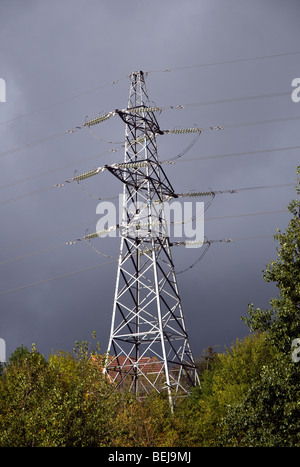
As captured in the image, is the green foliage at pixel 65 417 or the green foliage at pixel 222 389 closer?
the green foliage at pixel 65 417

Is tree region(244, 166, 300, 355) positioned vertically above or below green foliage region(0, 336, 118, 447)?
above

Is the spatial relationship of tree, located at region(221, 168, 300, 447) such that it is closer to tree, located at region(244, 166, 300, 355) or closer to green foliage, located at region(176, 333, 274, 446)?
tree, located at region(244, 166, 300, 355)

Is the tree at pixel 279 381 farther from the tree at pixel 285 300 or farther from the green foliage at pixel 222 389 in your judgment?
the green foliage at pixel 222 389

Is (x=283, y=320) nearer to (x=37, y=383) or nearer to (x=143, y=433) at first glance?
(x=143, y=433)

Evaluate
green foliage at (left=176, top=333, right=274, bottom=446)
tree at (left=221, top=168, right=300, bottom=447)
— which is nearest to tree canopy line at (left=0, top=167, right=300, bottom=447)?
tree at (left=221, top=168, right=300, bottom=447)

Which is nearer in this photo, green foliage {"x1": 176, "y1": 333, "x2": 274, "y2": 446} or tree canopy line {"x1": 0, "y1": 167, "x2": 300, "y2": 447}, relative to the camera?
tree canopy line {"x1": 0, "y1": 167, "x2": 300, "y2": 447}

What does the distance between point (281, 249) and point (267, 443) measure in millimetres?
9732

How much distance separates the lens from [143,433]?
30.7 m

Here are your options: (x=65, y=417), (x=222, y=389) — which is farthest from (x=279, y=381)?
(x=222, y=389)

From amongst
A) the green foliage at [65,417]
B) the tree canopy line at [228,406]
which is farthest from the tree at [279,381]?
the green foliage at [65,417]

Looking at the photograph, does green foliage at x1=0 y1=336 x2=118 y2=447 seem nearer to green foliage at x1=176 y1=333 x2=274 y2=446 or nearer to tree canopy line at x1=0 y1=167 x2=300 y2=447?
tree canopy line at x1=0 y1=167 x2=300 y2=447

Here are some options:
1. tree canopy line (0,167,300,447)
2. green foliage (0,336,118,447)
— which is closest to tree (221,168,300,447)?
tree canopy line (0,167,300,447)
